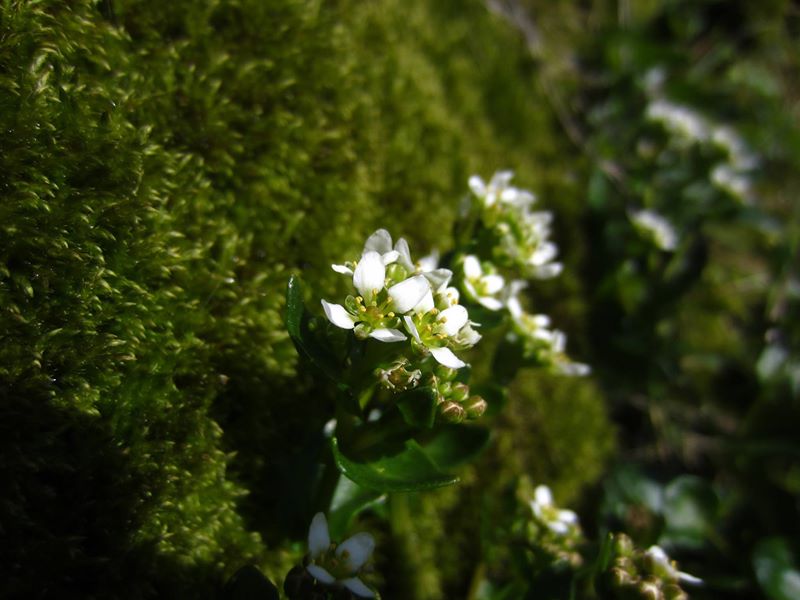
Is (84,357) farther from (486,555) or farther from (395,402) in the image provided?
(486,555)

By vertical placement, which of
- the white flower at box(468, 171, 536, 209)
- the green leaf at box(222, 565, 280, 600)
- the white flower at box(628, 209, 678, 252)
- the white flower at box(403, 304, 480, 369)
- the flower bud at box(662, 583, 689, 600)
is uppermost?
the white flower at box(628, 209, 678, 252)

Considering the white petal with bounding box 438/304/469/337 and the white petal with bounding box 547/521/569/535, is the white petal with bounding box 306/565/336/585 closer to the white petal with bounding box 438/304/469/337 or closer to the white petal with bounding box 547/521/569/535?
the white petal with bounding box 438/304/469/337

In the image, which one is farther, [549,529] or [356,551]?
[549,529]

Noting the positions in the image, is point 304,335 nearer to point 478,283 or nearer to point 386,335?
point 386,335

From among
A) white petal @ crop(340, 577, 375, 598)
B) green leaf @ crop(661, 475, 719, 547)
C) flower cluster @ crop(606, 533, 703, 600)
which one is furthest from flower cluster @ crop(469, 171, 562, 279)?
green leaf @ crop(661, 475, 719, 547)

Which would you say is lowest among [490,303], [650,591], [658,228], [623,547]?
[650,591]

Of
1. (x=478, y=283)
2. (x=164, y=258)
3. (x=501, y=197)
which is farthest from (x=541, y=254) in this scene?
(x=164, y=258)
